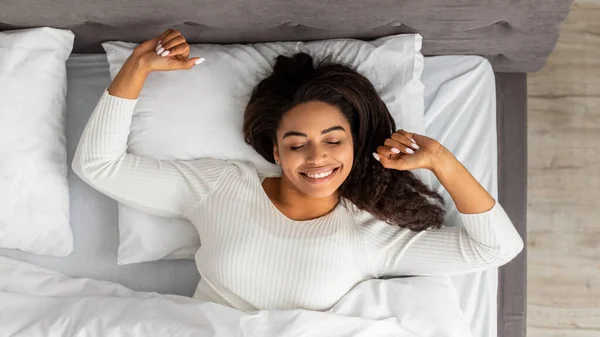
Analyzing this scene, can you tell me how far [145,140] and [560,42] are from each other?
4.47 ft

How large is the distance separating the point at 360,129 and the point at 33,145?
0.80 m

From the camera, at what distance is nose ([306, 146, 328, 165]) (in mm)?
1408

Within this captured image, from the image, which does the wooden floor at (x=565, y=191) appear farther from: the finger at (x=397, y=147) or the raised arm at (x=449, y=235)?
the finger at (x=397, y=147)

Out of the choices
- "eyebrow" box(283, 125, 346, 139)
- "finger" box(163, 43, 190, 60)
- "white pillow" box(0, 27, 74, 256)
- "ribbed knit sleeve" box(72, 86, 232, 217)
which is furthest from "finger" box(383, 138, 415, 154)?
"white pillow" box(0, 27, 74, 256)

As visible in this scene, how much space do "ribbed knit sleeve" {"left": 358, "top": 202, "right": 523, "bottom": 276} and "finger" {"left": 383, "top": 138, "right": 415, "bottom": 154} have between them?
0.20m

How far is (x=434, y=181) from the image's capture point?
66.8 inches

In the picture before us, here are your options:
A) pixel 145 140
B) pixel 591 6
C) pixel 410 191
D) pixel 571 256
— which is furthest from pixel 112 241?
pixel 591 6

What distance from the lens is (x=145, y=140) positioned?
5.49ft

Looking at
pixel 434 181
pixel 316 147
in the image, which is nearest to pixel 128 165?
pixel 316 147

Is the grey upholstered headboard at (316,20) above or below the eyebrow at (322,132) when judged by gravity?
above

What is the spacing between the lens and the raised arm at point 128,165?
5.08 feet

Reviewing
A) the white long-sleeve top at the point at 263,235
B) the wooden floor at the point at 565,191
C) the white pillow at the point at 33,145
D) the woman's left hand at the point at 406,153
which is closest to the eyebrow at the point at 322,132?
the woman's left hand at the point at 406,153

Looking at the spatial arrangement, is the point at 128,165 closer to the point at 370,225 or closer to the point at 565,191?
the point at 370,225

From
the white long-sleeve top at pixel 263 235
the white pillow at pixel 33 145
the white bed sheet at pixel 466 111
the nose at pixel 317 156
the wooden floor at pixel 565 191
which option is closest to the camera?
the nose at pixel 317 156
